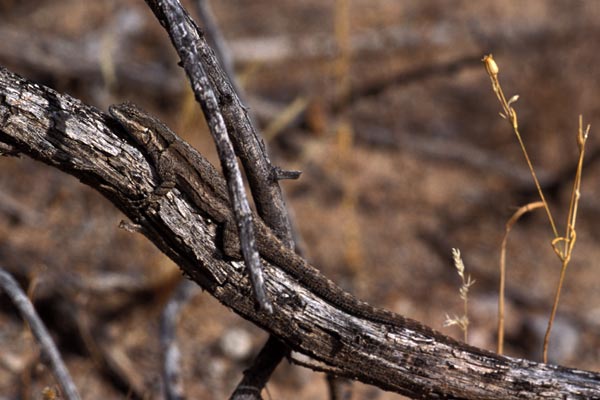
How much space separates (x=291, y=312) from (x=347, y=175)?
2.74m

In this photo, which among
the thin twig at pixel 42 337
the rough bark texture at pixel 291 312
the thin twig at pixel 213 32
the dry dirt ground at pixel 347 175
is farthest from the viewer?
the dry dirt ground at pixel 347 175

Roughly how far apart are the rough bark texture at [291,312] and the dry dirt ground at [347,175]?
1.42 meters

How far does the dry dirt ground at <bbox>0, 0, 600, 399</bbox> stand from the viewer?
3262mm

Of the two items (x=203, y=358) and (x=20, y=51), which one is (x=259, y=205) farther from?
(x=20, y=51)

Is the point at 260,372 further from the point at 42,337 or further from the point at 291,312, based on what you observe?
the point at 42,337

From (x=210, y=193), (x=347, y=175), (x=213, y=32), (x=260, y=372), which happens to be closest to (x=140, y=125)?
(x=210, y=193)

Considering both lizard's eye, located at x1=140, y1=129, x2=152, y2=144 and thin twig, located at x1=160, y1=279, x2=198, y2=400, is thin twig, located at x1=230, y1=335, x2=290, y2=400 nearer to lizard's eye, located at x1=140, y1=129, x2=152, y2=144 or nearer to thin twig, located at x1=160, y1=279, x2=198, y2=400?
lizard's eye, located at x1=140, y1=129, x2=152, y2=144

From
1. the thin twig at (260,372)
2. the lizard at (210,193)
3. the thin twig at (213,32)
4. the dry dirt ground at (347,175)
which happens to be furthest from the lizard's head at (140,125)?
the dry dirt ground at (347,175)

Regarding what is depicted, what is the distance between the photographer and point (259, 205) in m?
1.58

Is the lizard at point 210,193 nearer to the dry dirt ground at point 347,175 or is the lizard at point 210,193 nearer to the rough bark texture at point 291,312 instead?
the rough bark texture at point 291,312

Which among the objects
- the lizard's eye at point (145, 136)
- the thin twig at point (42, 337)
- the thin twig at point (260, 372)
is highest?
the lizard's eye at point (145, 136)

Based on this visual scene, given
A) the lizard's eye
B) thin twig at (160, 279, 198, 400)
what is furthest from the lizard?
thin twig at (160, 279, 198, 400)

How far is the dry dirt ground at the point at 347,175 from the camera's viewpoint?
3.26 meters

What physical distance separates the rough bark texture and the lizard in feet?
0.06
